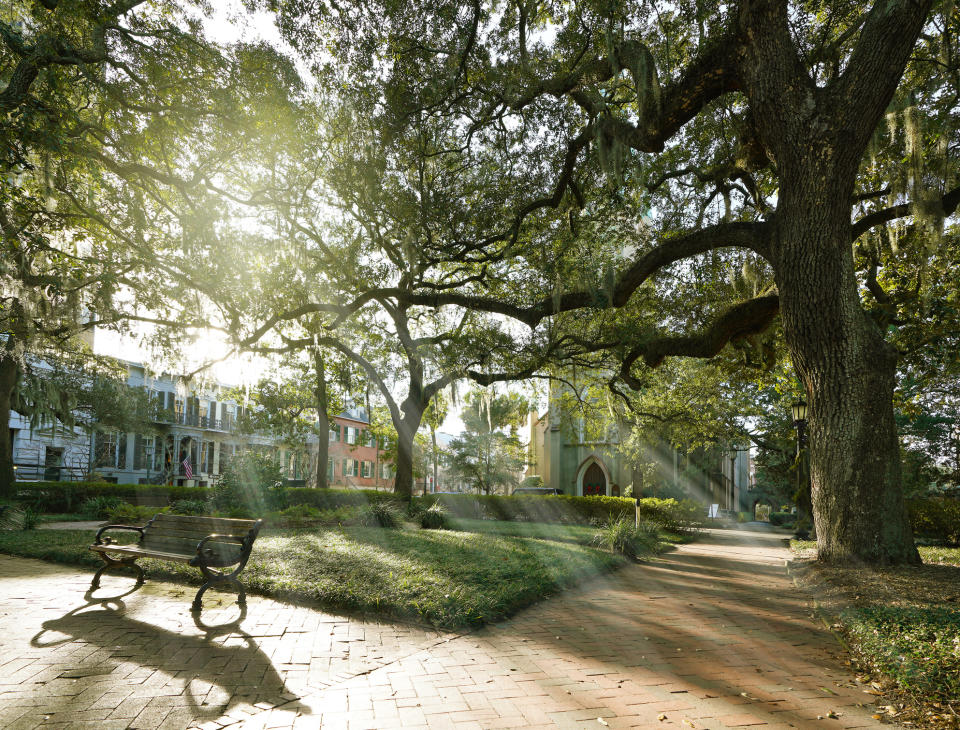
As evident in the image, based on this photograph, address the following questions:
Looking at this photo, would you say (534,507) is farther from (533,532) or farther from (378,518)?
(378,518)

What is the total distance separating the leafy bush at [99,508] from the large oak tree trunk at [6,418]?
250cm

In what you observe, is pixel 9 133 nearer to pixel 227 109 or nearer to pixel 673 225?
pixel 227 109

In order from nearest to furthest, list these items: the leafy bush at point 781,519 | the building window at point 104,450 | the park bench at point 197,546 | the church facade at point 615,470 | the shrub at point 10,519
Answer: the park bench at point 197,546 → the shrub at point 10,519 → the church facade at point 615,470 → the building window at point 104,450 → the leafy bush at point 781,519

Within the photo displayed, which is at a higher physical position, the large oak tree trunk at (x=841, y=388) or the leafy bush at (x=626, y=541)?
the large oak tree trunk at (x=841, y=388)

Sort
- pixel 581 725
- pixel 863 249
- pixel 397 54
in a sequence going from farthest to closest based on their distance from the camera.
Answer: pixel 863 249 < pixel 397 54 < pixel 581 725

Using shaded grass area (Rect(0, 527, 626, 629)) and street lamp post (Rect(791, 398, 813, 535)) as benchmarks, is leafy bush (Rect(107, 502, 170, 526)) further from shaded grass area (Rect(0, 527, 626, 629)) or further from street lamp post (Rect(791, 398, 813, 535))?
street lamp post (Rect(791, 398, 813, 535))

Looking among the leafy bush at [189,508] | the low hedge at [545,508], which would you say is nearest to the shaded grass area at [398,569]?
the leafy bush at [189,508]

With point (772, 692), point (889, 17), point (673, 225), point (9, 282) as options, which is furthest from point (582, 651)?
point (9, 282)

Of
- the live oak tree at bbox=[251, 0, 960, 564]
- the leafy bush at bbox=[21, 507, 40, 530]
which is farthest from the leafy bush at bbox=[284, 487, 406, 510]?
the live oak tree at bbox=[251, 0, 960, 564]

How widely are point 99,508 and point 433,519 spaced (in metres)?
9.15

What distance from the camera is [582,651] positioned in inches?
193

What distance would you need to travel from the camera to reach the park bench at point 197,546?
19.5 feet

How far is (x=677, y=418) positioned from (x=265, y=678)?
17740 mm

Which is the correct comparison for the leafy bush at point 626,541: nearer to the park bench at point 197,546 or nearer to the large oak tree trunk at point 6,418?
the park bench at point 197,546
